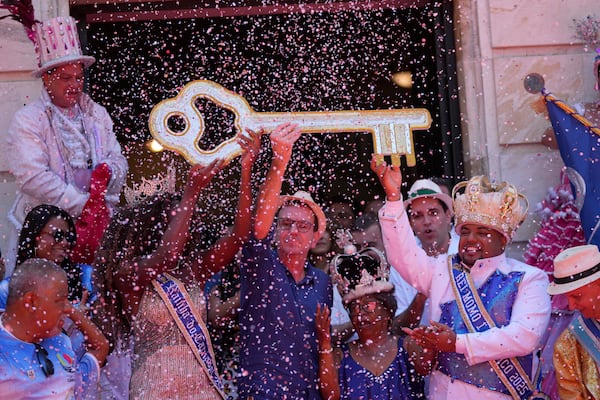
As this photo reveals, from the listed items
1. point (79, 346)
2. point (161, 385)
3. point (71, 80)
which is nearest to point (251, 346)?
point (161, 385)

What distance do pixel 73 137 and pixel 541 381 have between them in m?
3.13

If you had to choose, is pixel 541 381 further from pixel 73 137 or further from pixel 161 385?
pixel 73 137

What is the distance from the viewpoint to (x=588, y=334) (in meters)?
5.80

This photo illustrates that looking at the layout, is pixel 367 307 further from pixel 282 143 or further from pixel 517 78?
pixel 517 78

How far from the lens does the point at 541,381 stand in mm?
6051

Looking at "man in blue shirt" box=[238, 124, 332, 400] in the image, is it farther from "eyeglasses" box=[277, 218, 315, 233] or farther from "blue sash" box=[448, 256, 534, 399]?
"blue sash" box=[448, 256, 534, 399]

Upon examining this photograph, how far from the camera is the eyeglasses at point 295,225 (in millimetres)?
6203

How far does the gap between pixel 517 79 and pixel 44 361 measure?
4.15 metres

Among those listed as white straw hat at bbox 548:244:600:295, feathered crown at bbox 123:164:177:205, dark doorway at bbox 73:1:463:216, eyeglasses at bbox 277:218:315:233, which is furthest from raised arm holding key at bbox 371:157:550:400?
dark doorway at bbox 73:1:463:216

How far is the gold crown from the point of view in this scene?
6.21m

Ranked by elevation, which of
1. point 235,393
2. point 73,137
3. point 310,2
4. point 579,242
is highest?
point 310,2

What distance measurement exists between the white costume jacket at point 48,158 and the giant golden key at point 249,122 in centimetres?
63

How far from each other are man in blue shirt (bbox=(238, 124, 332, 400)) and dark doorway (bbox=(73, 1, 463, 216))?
3.10 m

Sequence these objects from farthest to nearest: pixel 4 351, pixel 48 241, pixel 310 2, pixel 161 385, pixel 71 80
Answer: pixel 310 2
pixel 71 80
pixel 48 241
pixel 161 385
pixel 4 351
